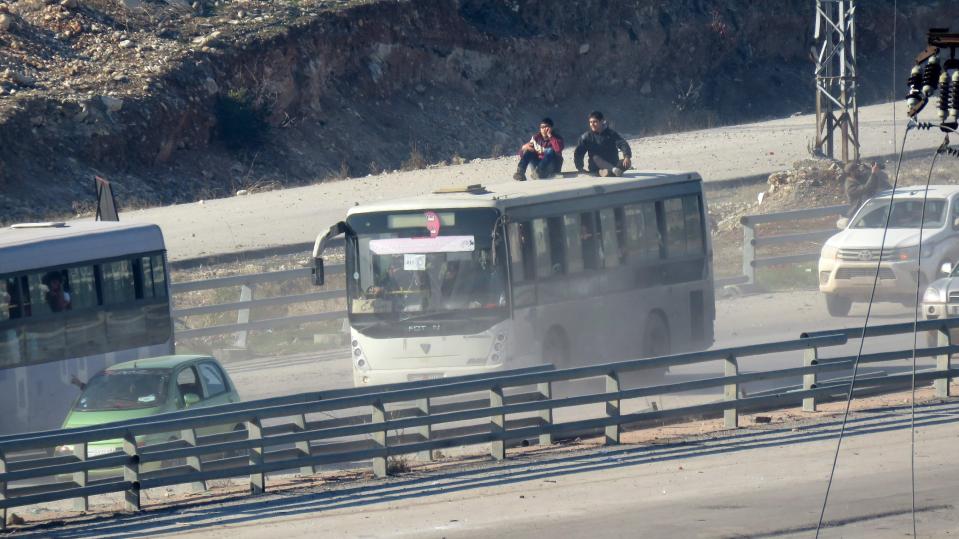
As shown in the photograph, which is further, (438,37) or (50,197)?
(438,37)

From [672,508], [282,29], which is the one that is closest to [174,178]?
[282,29]

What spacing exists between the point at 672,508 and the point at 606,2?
1982 inches

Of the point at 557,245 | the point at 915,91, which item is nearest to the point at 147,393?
the point at 557,245

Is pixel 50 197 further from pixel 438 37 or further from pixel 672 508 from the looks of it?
pixel 672 508

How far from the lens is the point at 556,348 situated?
18.0 meters

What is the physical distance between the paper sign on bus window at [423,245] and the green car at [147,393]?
2894mm

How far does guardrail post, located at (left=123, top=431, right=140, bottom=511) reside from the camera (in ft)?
38.6

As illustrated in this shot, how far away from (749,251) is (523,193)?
11.5 metres

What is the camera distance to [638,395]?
46.4 ft

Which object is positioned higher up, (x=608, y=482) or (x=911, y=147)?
(x=911, y=147)

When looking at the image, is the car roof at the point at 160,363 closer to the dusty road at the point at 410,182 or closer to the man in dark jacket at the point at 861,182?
the dusty road at the point at 410,182

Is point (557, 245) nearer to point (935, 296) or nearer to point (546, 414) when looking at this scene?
point (546, 414)

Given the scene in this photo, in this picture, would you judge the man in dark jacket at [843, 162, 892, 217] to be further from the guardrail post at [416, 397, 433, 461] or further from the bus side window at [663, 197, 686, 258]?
the guardrail post at [416, 397, 433, 461]

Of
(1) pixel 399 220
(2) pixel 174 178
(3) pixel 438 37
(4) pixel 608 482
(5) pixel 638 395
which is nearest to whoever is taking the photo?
(4) pixel 608 482
